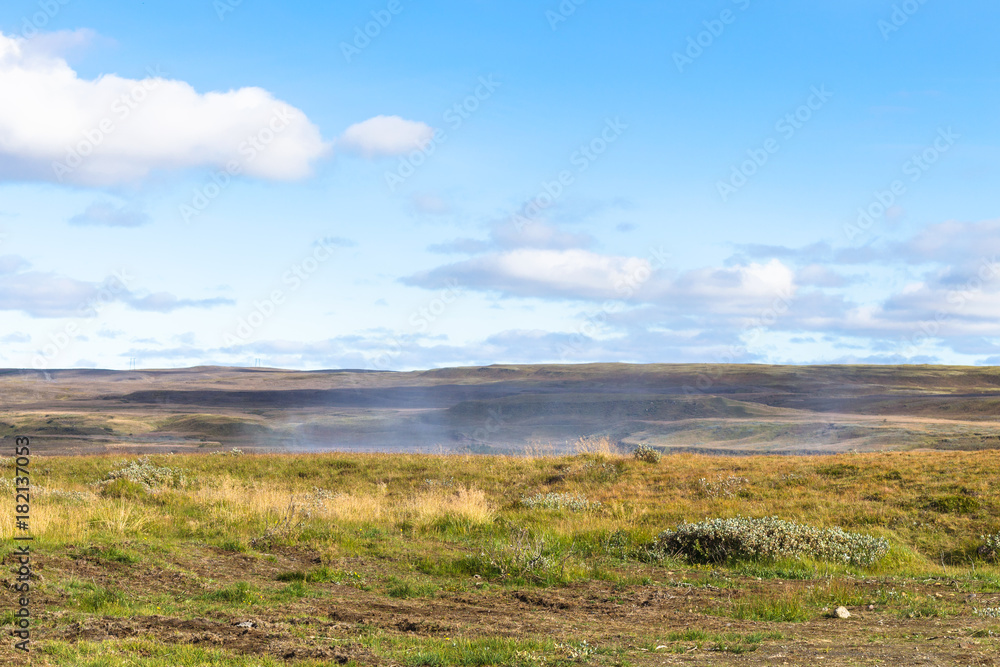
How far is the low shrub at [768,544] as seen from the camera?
13.1 meters

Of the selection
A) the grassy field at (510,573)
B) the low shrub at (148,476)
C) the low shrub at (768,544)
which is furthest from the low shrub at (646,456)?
the low shrub at (148,476)

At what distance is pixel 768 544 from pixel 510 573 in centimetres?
437

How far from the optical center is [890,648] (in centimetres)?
729

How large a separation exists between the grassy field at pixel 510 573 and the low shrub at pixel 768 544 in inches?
6.5

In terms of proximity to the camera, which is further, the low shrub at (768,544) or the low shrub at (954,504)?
the low shrub at (954,504)

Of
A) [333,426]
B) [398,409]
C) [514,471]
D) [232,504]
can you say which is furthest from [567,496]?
[398,409]

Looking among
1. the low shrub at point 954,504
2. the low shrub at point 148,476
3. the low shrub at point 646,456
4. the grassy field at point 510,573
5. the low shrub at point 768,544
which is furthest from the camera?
the low shrub at point 646,456

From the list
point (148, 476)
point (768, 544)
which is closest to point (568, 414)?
point (148, 476)

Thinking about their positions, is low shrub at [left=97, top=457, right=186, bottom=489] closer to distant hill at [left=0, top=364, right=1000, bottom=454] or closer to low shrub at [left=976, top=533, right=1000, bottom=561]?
low shrub at [left=976, top=533, right=1000, bottom=561]

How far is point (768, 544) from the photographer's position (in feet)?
43.2

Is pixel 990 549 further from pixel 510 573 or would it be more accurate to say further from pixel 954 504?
pixel 510 573

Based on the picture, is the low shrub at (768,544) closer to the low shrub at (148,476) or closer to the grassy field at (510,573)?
the grassy field at (510,573)

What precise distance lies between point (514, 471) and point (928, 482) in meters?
11.2

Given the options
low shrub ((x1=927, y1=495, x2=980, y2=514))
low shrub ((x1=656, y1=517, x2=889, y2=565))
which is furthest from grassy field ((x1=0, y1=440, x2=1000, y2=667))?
low shrub ((x1=656, y1=517, x2=889, y2=565))
